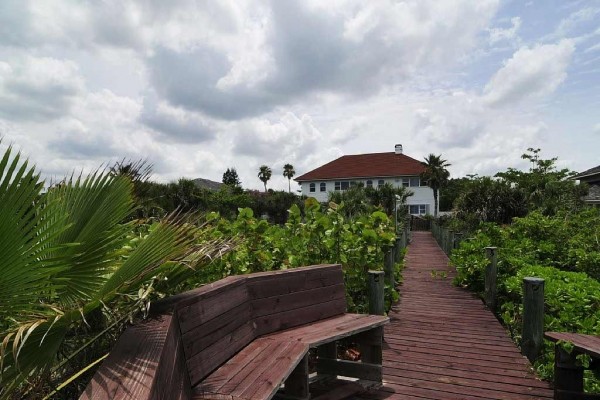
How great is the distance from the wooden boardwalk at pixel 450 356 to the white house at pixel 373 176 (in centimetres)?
3724

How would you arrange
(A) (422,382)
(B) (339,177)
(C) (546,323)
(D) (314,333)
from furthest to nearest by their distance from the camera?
(B) (339,177), (C) (546,323), (A) (422,382), (D) (314,333)

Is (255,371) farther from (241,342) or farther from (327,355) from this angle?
(327,355)

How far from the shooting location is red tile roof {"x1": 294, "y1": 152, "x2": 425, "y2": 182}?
150ft

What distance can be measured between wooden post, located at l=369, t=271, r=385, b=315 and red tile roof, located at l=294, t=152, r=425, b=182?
135 feet

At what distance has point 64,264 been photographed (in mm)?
1791

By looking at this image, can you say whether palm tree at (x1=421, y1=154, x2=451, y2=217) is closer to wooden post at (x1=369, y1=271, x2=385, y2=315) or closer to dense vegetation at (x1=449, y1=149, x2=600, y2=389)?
dense vegetation at (x1=449, y1=149, x2=600, y2=389)

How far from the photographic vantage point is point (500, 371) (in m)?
4.12

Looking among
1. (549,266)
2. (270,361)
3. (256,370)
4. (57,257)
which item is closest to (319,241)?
(270,361)

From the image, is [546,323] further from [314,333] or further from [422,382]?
[314,333]

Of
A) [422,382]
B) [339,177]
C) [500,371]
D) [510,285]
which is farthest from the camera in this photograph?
[339,177]

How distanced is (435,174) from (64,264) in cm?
4418

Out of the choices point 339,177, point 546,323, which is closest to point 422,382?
point 546,323

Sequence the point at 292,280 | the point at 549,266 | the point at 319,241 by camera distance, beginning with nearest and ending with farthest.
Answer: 1. the point at 292,280
2. the point at 319,241
3. the point at 549,266

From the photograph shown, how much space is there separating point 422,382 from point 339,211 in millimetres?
2366
